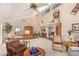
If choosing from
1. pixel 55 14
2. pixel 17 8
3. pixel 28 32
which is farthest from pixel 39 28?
pixel 17 8

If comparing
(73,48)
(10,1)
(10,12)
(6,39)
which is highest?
(10,1)

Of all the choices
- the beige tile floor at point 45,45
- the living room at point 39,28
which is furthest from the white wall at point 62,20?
the beige tile floor at point 45,45

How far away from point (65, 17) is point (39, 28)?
373mm

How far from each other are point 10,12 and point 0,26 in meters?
0.23

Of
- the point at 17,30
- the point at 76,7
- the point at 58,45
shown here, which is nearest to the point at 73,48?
the point at 58,45

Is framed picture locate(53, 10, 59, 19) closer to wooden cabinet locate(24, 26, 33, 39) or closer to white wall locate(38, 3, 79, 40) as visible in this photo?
white wall locate(38, 3, 79, 40)

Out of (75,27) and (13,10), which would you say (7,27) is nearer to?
(13,10)

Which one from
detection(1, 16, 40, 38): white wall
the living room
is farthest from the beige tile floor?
detection(1, 16, 40, 38): white wall

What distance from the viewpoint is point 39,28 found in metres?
2.04

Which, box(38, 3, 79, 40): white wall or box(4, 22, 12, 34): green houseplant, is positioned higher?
box(38, 3, 79, 40): white wall

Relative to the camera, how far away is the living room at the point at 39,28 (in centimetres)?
202

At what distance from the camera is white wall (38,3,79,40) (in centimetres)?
202

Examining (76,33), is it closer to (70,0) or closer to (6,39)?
(70,0)

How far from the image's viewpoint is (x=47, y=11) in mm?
2045
